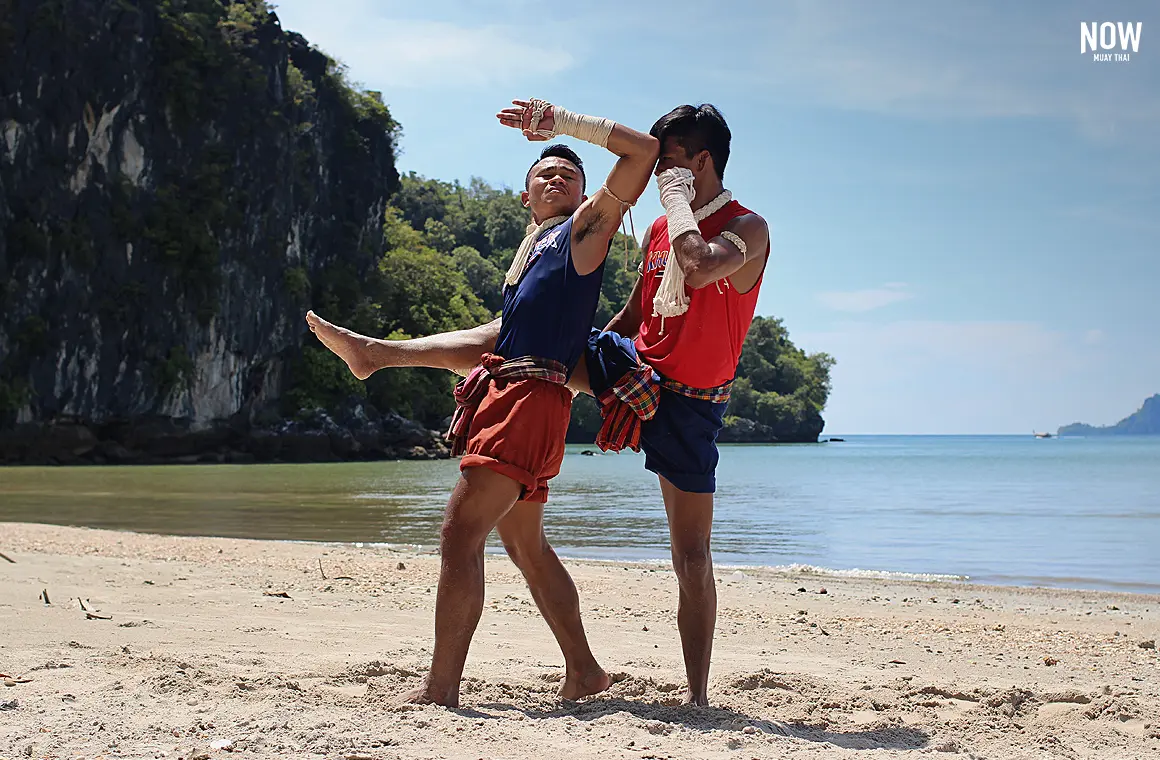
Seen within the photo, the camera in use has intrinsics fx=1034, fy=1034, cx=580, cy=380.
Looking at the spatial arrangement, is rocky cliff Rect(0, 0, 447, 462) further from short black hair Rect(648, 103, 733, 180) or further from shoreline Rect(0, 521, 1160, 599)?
short black hair Rect(648, 103, 733, 180)

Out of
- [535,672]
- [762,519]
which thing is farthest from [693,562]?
[762,519]

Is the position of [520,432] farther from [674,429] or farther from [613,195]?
[613,195]

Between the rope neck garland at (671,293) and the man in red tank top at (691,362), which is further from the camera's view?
the man in red tank top at (691,362)

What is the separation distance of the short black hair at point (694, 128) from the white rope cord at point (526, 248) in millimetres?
429

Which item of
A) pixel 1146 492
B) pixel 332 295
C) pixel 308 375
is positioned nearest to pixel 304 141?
pixel 332 295

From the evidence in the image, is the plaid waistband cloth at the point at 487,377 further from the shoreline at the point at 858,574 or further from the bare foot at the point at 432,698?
the shoreline at the point at 858,574

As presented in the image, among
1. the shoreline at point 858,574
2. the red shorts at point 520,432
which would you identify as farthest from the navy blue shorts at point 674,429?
the shoreline at point 858,574

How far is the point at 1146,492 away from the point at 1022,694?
71.0 ft

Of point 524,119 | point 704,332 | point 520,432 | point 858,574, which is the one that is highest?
point 524,119

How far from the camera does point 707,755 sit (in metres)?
2.72

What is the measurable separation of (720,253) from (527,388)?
27.8 inches

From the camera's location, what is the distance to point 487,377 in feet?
10.6

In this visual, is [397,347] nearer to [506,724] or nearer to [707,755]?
[506,724]

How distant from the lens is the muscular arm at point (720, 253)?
9.83 ft
